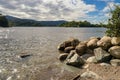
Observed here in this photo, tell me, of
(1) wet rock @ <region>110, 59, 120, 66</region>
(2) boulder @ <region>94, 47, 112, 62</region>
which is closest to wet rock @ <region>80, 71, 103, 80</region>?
(1) wet rock @ <region>110, 59, 120, 66</region>

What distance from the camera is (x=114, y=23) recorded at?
2500cm

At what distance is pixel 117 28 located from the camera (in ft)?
80.6

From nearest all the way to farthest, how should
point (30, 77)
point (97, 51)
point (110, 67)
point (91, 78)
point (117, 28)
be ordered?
point (91, 78), point (30, 77), point (110, 67), point (97, 51), point (117, 28)

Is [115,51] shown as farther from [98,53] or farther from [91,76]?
[91,76]

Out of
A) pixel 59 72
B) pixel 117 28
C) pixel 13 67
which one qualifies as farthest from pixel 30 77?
pixel 117 28

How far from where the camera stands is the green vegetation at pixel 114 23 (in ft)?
80.3

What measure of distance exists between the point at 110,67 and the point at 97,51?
142 inches

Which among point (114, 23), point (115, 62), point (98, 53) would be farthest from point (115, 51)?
point (114, 23)

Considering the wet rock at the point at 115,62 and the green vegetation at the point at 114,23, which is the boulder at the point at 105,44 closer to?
the wet rock at the point at 115,62

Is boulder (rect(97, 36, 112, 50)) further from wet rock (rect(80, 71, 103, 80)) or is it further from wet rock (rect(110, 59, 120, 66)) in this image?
wet rock (rect(80, 71, 103, 80))

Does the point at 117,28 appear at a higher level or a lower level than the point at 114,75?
higher

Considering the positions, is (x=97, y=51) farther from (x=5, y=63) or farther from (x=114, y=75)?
(x=5, y=63)

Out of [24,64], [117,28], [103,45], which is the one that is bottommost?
[24,64]

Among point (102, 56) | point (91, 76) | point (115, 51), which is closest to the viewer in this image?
point (91, 76)
